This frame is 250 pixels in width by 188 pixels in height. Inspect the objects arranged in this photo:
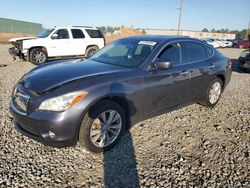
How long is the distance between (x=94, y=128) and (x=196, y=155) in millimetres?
1595

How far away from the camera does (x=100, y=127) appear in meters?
3.30

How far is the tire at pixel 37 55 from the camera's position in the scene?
35.7 feet

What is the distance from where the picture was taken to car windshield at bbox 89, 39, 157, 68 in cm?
387

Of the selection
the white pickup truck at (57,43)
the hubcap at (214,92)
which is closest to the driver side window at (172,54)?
the hubcap at (214,92)

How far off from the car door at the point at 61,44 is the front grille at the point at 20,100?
844 cm

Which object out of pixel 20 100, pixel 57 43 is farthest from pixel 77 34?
pixel 20 100

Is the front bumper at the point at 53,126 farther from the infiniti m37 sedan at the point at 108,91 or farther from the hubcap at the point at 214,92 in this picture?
the hubcap at the point at 214,92

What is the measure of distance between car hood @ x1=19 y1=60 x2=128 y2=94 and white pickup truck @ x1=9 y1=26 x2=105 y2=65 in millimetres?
6662

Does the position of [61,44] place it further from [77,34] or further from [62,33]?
[77,34]

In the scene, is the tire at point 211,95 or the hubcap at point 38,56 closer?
the tire at point 211,95

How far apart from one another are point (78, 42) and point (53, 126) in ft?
31.9

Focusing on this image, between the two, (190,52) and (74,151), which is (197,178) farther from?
(190,52)

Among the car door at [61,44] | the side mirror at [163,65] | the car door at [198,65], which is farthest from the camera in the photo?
the car door at [61,44]

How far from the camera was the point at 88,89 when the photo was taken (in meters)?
3.02
